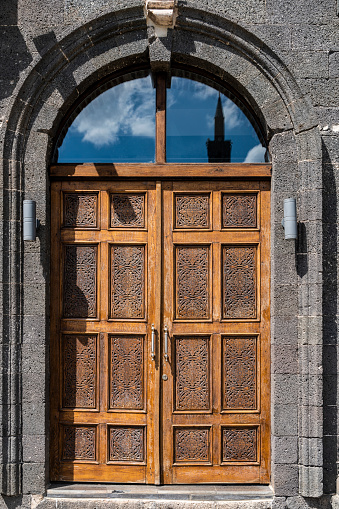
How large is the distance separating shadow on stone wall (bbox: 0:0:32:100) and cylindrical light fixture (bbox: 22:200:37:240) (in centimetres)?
100

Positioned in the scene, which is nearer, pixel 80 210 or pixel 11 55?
pixel 11 55

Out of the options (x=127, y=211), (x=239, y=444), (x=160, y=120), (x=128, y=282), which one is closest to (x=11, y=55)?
(x=160, y=120)

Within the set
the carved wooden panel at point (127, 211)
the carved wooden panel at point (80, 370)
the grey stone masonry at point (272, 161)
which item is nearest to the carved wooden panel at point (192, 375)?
the grey stone masonry at point (272, 161)

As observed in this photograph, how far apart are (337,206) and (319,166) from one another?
40cm

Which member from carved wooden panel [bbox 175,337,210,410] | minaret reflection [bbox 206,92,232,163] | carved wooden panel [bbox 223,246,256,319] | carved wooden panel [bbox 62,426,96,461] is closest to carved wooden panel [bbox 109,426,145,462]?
carved wooden panel [bbox 62,426,96,461]

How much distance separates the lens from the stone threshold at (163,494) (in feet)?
11.7

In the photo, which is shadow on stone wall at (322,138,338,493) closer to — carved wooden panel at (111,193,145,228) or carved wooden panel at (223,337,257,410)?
carved wooden panel at (223,337,257,410)

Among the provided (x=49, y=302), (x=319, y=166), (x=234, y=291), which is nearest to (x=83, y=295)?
(x=49, y=302)

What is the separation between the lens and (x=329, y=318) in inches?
143

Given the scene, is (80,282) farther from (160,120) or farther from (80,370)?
(160,120)

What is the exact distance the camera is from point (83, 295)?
152 inches

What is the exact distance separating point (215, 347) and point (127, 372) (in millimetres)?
845

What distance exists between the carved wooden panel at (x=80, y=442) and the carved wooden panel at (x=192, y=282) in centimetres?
137

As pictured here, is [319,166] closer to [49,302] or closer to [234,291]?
[234,291]
